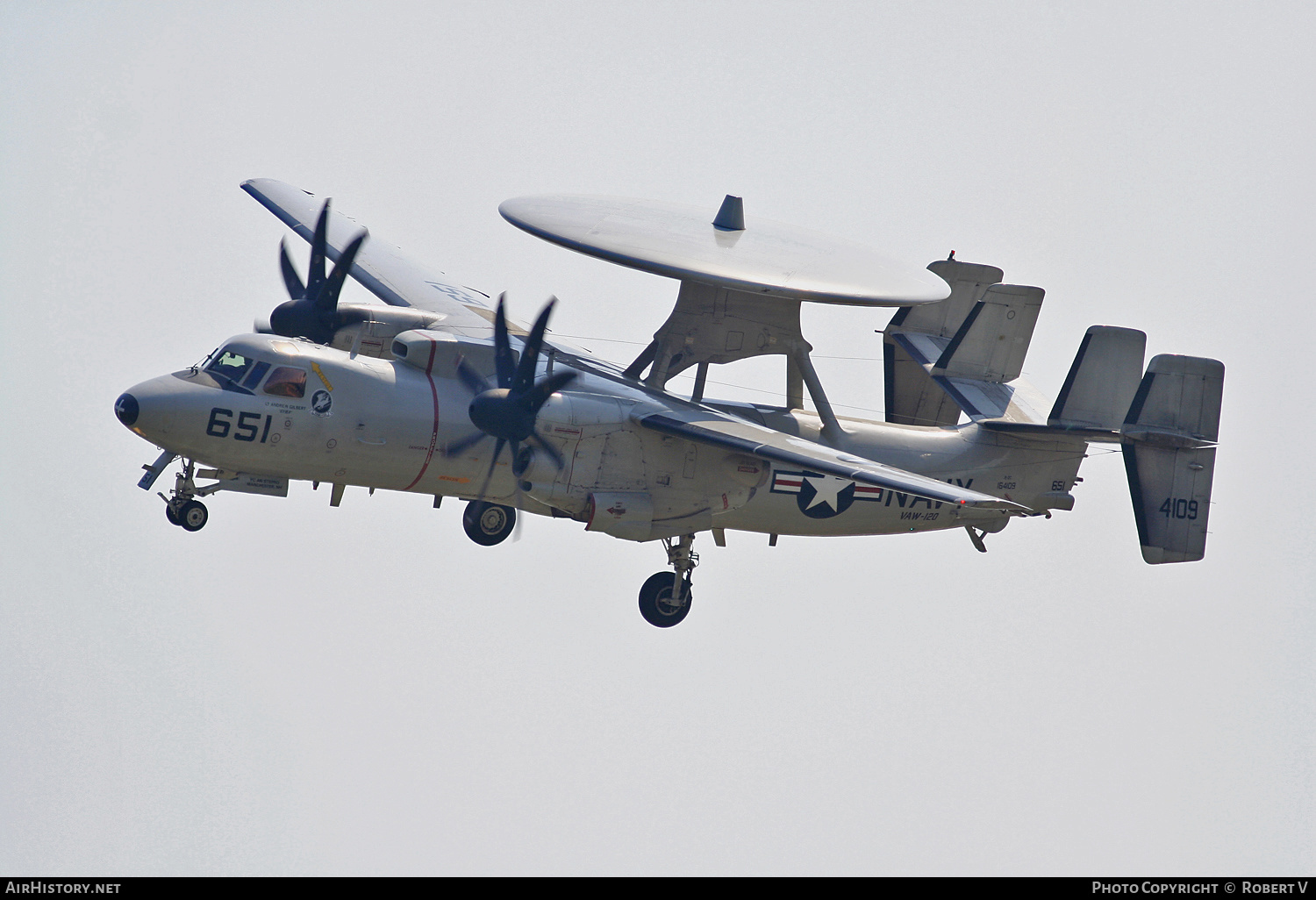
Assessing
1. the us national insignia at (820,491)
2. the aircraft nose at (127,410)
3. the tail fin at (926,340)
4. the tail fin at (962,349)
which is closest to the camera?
the aircraft nose at (127,410)

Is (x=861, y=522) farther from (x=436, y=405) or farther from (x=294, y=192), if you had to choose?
(x=294, y=192)

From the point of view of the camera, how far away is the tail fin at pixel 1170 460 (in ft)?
112

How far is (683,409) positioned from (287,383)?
7.68 meters

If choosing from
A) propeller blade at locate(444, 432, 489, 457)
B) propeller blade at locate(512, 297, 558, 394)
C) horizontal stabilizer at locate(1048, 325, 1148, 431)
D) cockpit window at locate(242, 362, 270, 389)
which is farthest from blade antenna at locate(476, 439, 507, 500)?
horizontal stabilizer at locate(1048, 325, 1148, 431)

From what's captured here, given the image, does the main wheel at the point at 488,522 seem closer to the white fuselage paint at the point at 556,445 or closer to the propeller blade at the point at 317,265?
the white fuselage paint at the point at 556,445

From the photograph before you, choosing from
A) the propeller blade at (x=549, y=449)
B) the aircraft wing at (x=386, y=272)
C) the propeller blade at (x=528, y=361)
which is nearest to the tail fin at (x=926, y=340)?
the aircraft wing at (x=386, y=272)

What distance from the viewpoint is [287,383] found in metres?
27.9

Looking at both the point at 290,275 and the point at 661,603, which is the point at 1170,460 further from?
the point at 290,275

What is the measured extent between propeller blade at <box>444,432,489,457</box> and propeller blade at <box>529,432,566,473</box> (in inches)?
36.1

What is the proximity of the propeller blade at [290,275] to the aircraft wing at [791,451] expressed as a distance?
9.03 metres

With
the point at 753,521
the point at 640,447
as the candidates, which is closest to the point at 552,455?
the point at 640,447

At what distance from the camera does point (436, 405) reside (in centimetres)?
2881

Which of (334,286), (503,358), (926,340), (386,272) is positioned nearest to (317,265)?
(334,286)

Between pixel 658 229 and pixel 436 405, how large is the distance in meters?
6.72
